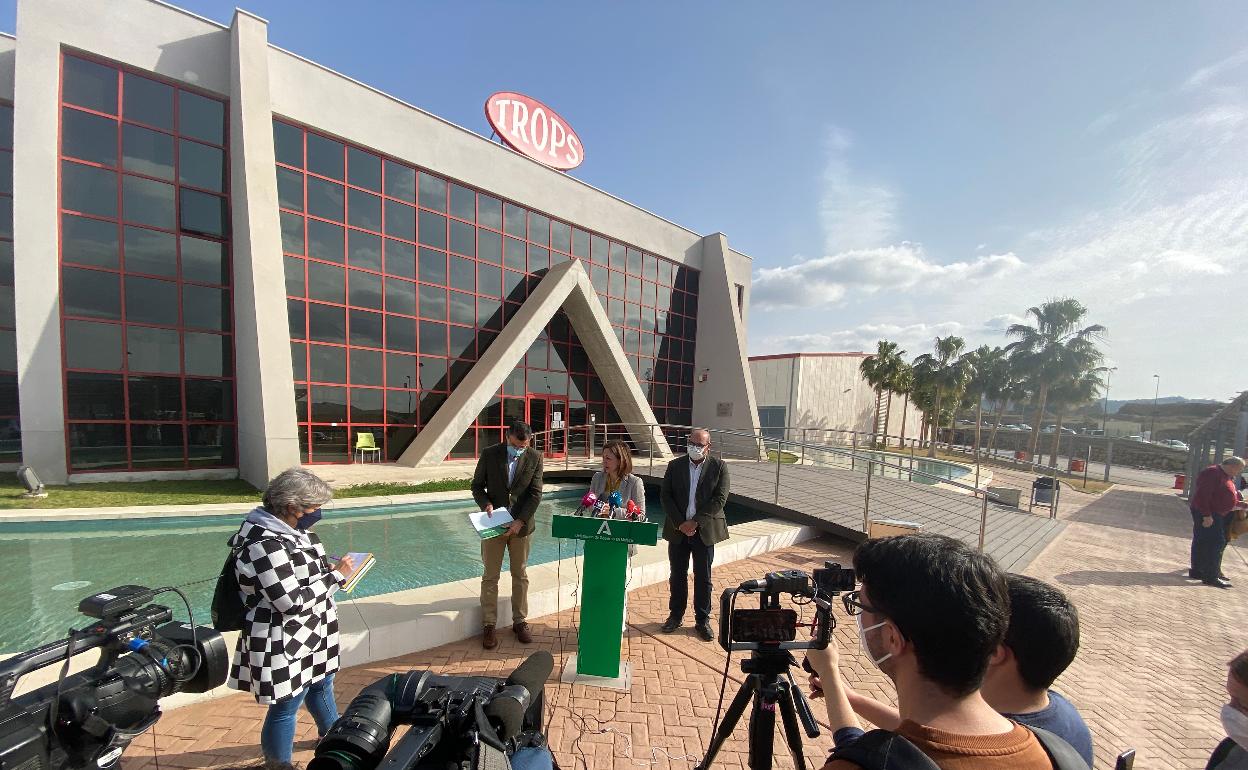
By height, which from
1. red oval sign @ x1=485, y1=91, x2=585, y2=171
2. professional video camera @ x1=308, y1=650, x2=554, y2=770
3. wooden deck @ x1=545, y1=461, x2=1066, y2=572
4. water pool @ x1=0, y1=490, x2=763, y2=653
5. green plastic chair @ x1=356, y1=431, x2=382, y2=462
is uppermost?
red oval sign @ x1=485, y1=91, x2=585, y2=171

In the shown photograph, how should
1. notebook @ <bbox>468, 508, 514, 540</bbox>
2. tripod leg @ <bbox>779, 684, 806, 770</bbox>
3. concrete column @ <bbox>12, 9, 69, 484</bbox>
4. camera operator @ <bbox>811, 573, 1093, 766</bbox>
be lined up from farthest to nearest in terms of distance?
concrete column @ <bbox>12, 9, 69, 484</bbox> < notebook @ <bbox>468, 508, 514, 540</bbox> < tripod leg @ <bbox>779, 684, 806, 770</bbox> < camera operator @ <bbox>811, 573, 1093, 766</bbox>

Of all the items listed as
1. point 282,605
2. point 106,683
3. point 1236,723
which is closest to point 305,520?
point 282,605

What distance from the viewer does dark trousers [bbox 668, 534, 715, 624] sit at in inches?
177

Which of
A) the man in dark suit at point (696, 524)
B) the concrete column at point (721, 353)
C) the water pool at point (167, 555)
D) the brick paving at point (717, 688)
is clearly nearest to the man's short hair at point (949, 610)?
the brick paving at point (717, 688)

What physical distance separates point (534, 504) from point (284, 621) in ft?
6.83

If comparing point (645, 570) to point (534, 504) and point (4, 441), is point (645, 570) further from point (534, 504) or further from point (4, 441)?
point (4, 441)

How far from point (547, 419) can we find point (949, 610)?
1735cm

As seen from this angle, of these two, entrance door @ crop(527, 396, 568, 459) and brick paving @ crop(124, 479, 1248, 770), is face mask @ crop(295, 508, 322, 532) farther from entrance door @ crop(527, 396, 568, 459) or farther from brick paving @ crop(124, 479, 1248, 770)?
entrance door @ crop(527, 396, 568, 459)

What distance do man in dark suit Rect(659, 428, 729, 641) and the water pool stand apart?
68.2 inches

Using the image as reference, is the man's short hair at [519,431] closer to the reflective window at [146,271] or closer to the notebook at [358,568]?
the notebook at [358,568]

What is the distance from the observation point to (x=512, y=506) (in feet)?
13.9

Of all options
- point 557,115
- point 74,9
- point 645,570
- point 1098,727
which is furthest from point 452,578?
point 557,115

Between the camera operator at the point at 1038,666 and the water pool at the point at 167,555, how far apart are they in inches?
160

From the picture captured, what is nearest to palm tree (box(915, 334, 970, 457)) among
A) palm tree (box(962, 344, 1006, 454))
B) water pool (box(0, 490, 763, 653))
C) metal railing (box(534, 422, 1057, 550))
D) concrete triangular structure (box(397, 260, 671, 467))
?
palm tree (box(962, 344, 1006, 454))
